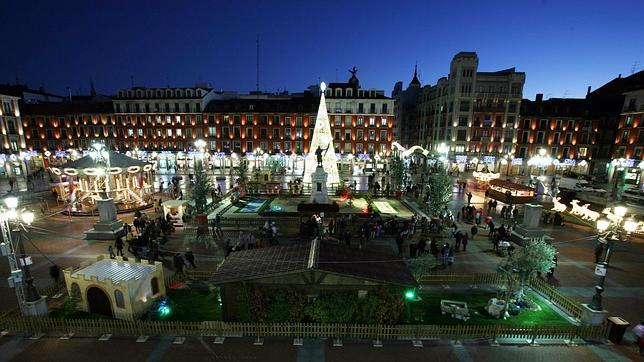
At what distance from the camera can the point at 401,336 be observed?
11773mm

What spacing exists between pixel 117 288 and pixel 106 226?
11.8 metres

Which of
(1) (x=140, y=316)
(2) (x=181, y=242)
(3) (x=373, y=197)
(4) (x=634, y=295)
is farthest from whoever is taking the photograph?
(3) (x=373, y=197)

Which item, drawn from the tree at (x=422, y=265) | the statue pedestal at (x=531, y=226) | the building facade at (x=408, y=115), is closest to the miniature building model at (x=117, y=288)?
the tree at (x=422, y=265)

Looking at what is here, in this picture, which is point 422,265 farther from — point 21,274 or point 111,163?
point 111,163

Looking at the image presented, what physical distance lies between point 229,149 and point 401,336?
5506 centimetres

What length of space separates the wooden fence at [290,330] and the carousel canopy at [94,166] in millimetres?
20692

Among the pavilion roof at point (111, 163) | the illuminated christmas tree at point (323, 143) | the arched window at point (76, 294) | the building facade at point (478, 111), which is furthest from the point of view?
the building facade at point (478, 111)

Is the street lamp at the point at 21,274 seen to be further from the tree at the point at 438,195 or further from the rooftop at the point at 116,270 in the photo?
the tree at the point at 438,195

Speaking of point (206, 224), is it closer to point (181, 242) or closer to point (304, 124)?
point (181, 242)

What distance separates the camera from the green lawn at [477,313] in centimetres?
1302

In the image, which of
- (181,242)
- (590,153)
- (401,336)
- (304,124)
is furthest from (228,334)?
(590,153)

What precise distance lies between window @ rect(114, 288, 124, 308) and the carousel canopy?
825 inches

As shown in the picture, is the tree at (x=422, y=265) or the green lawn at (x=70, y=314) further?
the tree at (x=422, y=265)

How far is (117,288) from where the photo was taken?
1266 cm
